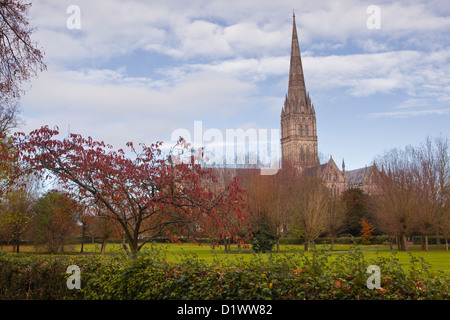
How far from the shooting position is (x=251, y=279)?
575 cm

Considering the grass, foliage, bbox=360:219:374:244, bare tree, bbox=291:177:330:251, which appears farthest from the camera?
foliage, bbox=360:219:374:244

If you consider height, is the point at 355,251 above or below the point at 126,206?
below

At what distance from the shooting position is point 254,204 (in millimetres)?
37125

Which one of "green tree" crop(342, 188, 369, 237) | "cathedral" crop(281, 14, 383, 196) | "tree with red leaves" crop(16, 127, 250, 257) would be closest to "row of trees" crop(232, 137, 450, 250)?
"green tree" crop(342, 188, 369, 237)

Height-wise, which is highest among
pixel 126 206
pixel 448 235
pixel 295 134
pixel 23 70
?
pixel 295 134

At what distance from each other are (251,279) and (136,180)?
16.4 feet

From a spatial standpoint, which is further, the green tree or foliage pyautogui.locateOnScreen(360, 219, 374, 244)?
the green tree

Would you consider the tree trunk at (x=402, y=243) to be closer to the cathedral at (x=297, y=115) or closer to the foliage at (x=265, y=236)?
the foliage at (x=265, y=236)

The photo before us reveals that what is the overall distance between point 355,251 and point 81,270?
5.18 meters

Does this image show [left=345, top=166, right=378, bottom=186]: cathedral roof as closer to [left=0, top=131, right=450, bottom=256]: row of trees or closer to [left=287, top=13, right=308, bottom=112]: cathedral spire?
[left=287, top=13, right=308, bottom=112]: cathedral spire

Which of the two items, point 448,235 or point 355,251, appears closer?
point 355,251

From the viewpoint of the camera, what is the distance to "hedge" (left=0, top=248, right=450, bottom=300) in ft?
16.8
